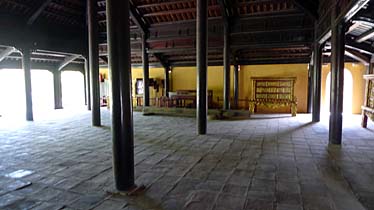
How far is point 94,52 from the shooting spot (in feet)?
25.8

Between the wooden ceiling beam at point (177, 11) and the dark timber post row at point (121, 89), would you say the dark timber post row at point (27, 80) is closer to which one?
the wooden ceiling beam at point (177, 11)

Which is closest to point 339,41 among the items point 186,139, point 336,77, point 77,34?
point 336,77

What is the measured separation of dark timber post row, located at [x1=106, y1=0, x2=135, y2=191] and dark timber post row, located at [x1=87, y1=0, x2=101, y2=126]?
512 cm

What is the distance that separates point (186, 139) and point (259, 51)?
7.20m

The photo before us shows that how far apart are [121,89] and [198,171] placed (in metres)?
1.74

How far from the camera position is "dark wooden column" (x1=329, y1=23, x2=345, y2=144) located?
5.45 m

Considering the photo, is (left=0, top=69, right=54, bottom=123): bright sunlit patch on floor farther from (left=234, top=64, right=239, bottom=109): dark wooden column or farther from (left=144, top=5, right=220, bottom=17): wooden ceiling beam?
(left=234, top=64, right=239, bottom=109): dark wooden column

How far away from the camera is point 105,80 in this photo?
52.9ft

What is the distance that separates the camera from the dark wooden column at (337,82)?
5.45 m

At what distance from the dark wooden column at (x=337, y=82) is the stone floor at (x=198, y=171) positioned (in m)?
0.34

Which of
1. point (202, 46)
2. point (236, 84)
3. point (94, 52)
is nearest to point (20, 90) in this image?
point (94, 52)

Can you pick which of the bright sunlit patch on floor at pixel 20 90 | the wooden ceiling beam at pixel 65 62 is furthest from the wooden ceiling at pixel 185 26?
the bright sunlit patch on floor at pixel 20 90

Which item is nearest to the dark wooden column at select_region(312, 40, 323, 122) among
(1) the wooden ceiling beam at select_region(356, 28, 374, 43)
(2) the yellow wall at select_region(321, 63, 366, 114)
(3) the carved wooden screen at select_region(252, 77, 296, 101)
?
(1) the wooden ceiling beam at select_region(356, 28, 374, 43)

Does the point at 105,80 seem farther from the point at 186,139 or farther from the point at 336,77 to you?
the point at 336,77
